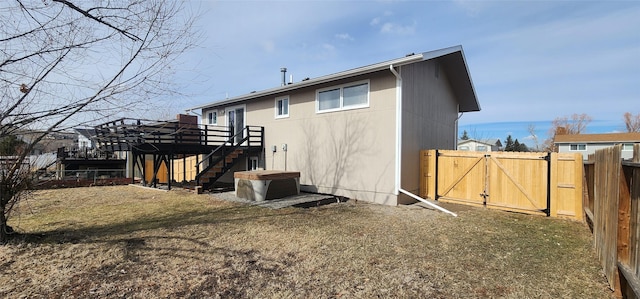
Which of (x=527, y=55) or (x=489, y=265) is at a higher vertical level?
(x=527, y=55)

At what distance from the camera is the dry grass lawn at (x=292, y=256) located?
11.1 feet

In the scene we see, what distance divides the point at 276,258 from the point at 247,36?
521 centimetres

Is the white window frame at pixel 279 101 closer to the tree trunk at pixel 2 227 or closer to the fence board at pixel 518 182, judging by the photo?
the fence board at pixel 518 182

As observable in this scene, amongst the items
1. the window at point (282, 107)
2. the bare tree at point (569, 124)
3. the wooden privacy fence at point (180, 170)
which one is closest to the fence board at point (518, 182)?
the window at point (282, 107)

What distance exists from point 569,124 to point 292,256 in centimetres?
6464

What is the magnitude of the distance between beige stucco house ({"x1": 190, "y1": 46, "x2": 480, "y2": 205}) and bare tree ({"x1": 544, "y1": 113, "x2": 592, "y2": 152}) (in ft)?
167

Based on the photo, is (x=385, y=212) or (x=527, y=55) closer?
(x=385, y=212)

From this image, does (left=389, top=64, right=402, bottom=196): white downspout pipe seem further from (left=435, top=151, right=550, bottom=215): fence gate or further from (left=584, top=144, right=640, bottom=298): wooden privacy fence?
(left=584, top=144, right=640, bottom=298): wooden privacy fence

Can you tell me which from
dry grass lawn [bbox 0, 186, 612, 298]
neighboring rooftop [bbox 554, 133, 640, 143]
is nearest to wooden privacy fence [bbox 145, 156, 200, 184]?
dry grass lawn [bbox 0, 186, 612, 298]

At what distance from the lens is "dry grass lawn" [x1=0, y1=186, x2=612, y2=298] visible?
11.1 ft

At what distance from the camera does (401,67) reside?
873 centimetres

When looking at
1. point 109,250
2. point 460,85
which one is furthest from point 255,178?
point 460,85

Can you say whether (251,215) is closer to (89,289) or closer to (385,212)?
(385,212)

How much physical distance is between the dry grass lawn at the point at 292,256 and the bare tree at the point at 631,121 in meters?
62.2
